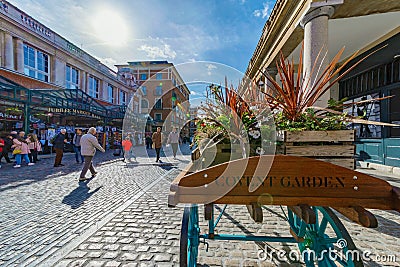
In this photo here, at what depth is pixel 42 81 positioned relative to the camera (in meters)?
16.9

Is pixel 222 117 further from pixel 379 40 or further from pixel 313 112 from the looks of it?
pixel 379 40

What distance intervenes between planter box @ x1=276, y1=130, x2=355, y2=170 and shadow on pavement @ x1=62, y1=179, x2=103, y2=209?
4.21 meters

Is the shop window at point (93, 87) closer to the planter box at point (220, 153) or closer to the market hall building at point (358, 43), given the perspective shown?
the market hall building at point (358, 43)

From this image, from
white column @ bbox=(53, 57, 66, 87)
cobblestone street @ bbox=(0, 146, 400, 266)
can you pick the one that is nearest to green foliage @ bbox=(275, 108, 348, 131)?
cobblestone street @ bbox=(0, 146, 400, 266)

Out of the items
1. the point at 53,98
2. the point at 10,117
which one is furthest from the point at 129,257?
the point at 10,117

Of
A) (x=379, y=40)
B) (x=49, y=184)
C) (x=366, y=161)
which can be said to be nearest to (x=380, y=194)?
(x=49, y=184)

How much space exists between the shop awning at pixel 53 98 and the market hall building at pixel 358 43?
10.6 metres

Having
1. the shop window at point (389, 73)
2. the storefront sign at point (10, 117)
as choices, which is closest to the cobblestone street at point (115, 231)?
the shop window at point (389, 73)

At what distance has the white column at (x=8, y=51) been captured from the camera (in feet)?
46.9

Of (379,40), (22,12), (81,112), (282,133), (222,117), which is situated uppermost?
(22,12)

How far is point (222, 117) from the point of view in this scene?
183 centimetres

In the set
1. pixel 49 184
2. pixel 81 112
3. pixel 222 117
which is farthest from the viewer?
pixel 81 112

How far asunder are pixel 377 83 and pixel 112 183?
9402mm

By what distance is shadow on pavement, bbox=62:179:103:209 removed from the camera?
14.0 feet
